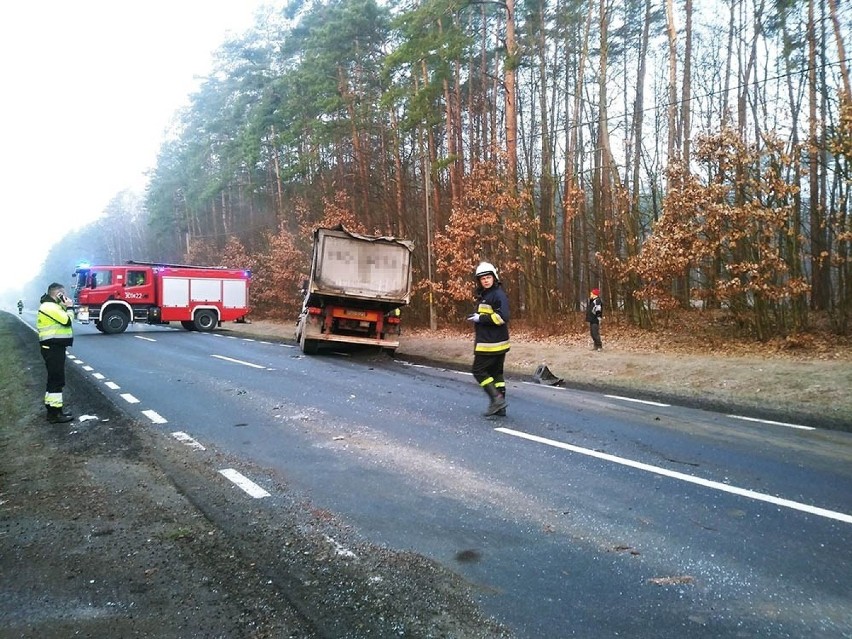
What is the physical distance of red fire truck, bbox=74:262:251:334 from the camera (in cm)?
2578

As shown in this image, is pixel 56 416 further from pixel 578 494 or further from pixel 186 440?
pixel 578 494

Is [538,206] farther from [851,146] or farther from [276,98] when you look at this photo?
[276,98]

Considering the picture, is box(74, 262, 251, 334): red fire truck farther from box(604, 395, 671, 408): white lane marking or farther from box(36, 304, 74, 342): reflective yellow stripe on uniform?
box(604, 395, 671, 408): white lane marking

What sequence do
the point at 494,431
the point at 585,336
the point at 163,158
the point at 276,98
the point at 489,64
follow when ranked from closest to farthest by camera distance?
the point at 494,431 < the point at 585,336 < the point at 489,64 < the point at 276,98 < the point at 163,158

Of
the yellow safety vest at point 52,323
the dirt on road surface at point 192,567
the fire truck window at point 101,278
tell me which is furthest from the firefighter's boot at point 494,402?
the fire truck window at point 101,278

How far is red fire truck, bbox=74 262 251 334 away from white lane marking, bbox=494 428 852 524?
2364 cm

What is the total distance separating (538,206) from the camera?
22.8 meters

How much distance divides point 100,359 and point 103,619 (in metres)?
14.2

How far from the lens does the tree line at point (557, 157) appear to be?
15.1 m

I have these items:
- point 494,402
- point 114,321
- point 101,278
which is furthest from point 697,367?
point 101,278

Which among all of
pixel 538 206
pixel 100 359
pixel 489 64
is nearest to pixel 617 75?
pixel 489 64

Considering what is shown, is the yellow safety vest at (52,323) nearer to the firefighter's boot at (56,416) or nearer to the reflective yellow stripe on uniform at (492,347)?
the firefighter's boot at (56,416)

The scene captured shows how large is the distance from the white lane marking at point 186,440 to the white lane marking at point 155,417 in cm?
74

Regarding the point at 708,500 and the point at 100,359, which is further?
the point at 100,359
